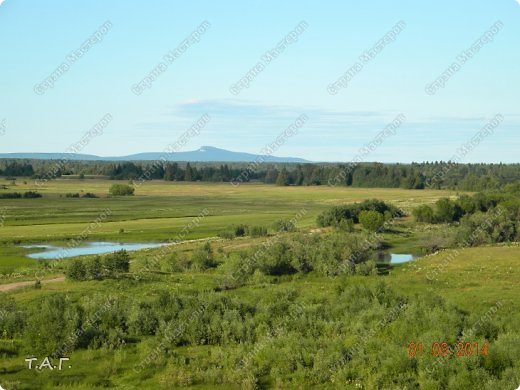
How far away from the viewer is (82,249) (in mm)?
52906

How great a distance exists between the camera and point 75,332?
21.7m

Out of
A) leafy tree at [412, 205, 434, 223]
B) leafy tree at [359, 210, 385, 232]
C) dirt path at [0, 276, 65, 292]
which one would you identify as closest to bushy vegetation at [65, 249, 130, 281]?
dirt path at [0, 276, 65, 292]

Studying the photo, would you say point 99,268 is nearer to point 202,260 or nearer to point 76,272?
point 76,272

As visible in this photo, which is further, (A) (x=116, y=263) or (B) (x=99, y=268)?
(A) (x=116, y=263)

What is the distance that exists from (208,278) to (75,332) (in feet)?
50.7

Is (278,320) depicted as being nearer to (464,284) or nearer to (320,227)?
(464,284)

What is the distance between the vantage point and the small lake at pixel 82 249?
4877 cm

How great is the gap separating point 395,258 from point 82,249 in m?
25.4

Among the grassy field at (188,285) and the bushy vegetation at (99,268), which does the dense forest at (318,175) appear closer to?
the grassy field at (188,285)

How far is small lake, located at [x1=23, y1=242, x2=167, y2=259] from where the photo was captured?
1920 inches

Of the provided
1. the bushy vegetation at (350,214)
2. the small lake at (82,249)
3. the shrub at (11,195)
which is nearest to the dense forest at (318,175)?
the shrub at (11,195)

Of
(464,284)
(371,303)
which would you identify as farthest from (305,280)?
(371,303)

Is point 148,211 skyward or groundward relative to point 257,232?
groundward

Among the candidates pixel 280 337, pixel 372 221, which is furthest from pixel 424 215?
pixel 280 337
